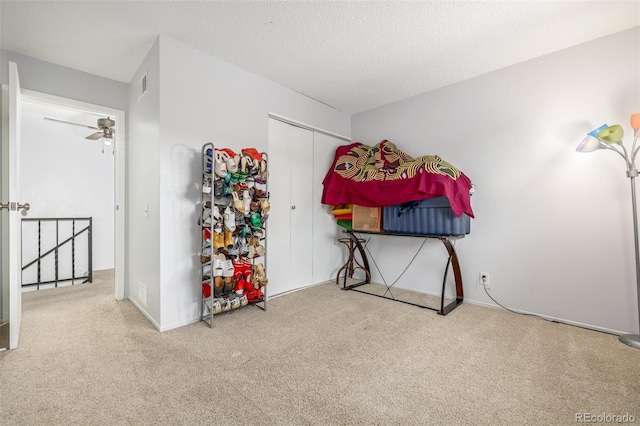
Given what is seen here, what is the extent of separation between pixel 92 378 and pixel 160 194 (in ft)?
4.27

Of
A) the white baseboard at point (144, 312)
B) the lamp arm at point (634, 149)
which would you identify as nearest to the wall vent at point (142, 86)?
the white baseboard at point (144, 312)

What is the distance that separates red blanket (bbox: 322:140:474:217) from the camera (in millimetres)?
2576

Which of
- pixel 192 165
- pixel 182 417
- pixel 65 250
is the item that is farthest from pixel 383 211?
pixel 65 250

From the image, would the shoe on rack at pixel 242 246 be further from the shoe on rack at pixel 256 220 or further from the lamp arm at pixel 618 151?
the lamp arm at pixel 618 151

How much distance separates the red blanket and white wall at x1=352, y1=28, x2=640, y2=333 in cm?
42

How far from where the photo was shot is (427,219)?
2775mm

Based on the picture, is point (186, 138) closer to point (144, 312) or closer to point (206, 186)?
point (206, 186)

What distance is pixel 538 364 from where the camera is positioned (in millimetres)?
1789

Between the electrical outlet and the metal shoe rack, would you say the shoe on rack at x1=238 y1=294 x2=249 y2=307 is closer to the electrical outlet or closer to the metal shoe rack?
the metal shoe rack

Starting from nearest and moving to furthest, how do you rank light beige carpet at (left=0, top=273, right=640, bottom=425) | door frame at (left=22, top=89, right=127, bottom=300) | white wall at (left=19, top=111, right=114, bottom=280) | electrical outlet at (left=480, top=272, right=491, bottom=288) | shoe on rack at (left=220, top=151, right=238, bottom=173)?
light beige carpet at (left=0, top=273, right=640, bottom=425)
shoe on rack at (left=220, top=151, right=238, bottom=173)
electrical outlet at (left=480, top=272, right=491, bottom=288)
door frame at (left=22, top=89, right=127, bottom=300)
white wall at (left=19, top=111, right=114, bottom=280)

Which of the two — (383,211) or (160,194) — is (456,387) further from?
(160,194)

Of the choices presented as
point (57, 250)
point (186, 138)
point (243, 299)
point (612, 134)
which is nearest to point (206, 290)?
point (243, 299)

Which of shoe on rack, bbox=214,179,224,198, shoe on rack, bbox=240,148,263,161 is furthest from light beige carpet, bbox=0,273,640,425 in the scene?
shoe on rack, bbox=240,148,263,161

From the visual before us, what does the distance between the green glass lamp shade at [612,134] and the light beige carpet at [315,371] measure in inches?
59.1
